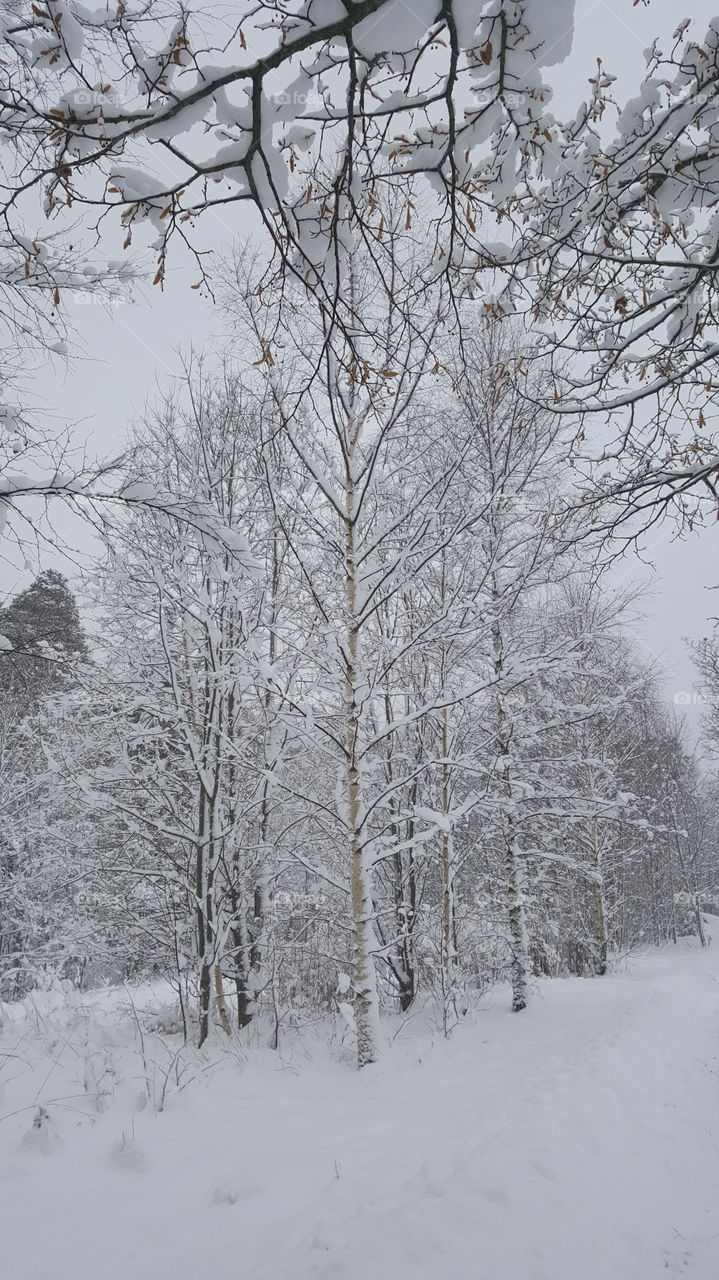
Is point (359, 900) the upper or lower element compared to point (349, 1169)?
upper

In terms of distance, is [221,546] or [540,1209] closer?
[540,1209]

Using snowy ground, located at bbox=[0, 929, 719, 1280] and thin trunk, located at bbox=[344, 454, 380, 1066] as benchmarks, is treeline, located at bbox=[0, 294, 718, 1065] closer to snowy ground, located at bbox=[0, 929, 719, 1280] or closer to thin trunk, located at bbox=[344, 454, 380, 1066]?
thin trunk, located at bbox=[344, 454, 380, 1066]

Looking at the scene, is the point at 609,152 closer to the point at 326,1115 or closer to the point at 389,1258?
the point at 389,1258

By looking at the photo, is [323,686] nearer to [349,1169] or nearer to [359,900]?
[359,900]

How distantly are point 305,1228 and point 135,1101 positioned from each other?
1709 mm

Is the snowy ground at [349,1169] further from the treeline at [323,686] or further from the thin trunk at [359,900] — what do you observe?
the treeline at [323,686]

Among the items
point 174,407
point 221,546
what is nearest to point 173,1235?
point 221,546

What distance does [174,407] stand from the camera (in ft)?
26.3

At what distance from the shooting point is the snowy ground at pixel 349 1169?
222 cm

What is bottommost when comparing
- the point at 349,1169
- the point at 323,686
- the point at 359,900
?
the point at 349,1169

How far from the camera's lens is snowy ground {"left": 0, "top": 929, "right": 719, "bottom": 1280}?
222 centimetres

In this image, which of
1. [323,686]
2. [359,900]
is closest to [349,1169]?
[359,900]

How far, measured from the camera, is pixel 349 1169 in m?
2.91

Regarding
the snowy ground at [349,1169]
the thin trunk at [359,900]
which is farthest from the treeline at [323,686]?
the snowy ground at [349,1169]
